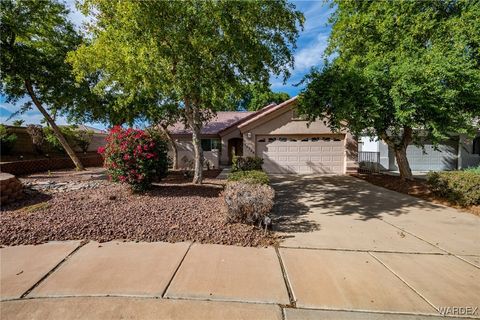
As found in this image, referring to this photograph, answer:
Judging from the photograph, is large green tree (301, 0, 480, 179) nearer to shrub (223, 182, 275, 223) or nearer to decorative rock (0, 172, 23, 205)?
shrub (223, 182, 275, 223)

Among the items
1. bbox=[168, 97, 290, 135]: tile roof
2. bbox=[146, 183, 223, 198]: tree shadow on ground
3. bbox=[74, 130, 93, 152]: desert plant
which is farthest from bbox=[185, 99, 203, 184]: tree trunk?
bbox=[74, 130, 93, 152]: desert plant

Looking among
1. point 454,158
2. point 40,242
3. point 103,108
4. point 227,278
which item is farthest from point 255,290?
point 454,158

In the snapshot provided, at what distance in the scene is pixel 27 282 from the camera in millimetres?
3244

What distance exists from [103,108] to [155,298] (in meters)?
15.1

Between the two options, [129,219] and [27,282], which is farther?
[129,219]

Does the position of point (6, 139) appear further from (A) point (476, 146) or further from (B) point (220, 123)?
(A) point (476, 146)

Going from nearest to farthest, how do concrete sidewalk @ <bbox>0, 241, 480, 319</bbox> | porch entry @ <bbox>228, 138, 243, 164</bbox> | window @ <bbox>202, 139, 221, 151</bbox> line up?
concrete sidewalk @ <bbox>0, 241, 480, 319</bbox> → porch entry @ <bbox>228, 138, 243, 164</bbox> → window @ <bbox>202, 139, 221, 151</bbox>

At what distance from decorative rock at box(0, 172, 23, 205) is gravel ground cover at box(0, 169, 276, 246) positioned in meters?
0.27

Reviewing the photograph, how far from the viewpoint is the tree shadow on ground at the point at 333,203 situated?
19.9 ft

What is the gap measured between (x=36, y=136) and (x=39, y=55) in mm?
5099

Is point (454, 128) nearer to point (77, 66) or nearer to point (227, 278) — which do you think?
point (227, 278)

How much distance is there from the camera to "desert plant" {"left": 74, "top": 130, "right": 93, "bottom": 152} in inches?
725

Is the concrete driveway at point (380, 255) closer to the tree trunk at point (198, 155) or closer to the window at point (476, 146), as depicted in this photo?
the tree trunk at point (198, 155)

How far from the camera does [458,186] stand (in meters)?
7.41
